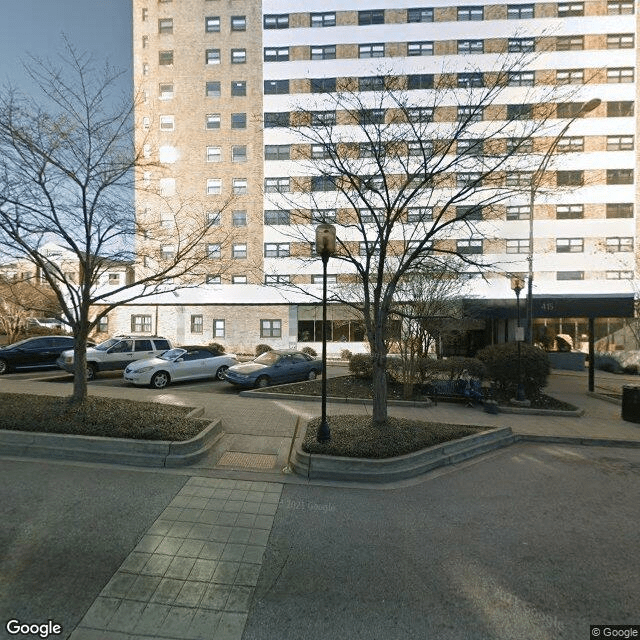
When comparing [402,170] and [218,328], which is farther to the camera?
[218,328]

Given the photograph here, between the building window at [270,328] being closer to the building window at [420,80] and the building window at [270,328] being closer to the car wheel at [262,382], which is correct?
the car wheel at [262,382]

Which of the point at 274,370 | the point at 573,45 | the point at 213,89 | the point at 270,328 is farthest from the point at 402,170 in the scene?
the point at 573,45

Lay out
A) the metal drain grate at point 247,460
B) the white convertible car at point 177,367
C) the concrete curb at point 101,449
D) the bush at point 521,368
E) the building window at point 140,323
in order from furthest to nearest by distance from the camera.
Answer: the building window at point 140,323 → the white convertible car at point 177,367 → the bush at point 521,368 → the metal drain grate at point 247,460 → the concrete curb at point 101,449

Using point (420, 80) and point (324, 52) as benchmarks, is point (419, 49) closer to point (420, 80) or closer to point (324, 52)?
point (420, 80)

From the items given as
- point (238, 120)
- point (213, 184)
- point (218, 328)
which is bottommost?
point (218, 328)

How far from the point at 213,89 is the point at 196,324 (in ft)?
63.5

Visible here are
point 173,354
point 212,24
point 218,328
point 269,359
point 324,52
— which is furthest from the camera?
point 212,24

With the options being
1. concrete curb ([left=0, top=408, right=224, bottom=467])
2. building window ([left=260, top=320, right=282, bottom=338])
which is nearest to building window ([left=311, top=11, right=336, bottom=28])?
building window ([left=260, top=320, right=282, bottom=338])

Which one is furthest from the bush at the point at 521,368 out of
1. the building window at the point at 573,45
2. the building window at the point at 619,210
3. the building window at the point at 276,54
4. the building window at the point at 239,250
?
the building window at the point at 276,54

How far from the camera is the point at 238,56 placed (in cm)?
2944

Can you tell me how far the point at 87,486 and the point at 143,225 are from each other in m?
6.30

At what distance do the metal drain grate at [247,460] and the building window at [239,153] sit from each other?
91.2 ft

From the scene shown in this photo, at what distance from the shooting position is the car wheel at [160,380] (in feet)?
42.9

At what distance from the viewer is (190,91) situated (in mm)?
29609
